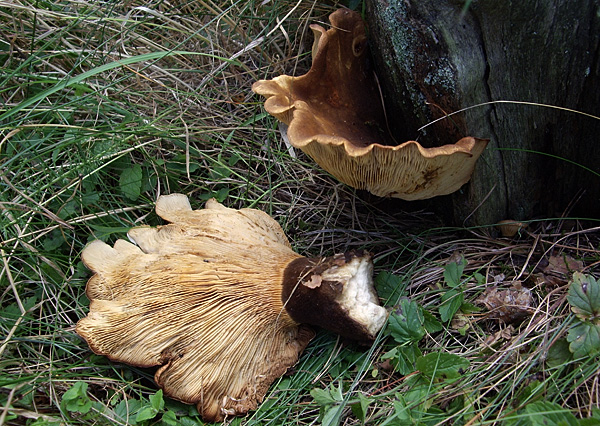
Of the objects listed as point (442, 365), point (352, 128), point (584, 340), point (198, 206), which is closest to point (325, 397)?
point (442, 365)

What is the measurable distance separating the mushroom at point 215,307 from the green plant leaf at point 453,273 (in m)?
0.36

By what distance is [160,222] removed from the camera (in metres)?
2.70

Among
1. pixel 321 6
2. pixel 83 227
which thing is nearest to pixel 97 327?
pixel 83 227

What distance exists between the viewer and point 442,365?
188 cm

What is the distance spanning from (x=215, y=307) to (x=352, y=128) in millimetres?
1070

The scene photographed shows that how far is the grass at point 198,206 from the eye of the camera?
6.27 feet

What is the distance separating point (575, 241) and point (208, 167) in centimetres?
201

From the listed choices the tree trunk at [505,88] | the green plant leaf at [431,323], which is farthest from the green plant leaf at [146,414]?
the tree trunk at [505,88]

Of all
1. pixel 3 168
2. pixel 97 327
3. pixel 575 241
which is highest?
pixel 3 168

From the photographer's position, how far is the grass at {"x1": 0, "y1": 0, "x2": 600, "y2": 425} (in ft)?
6.27

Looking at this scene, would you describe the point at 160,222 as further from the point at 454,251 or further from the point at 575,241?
the point at 575,241

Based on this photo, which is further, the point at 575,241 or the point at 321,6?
the point at 321,6

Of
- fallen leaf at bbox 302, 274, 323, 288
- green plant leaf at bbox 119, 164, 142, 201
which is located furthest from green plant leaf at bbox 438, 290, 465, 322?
green plant leaf at bbox 119, 164, 142, 201

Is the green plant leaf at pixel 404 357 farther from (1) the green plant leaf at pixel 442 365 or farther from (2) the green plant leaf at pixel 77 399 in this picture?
(2) the green plant leaf at pixel 77 399
